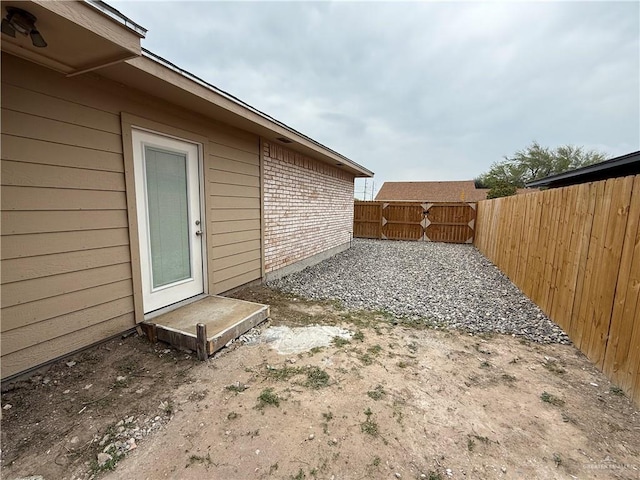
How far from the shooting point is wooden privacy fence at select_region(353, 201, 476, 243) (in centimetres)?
1178

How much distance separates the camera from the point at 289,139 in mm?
4898

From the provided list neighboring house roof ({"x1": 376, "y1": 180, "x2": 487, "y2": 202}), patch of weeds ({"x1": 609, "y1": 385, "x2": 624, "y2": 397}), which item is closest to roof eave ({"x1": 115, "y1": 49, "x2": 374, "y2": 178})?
patch of weeds ({"x1": 609, "y1": 385, "x2": 624, "y2": 397})

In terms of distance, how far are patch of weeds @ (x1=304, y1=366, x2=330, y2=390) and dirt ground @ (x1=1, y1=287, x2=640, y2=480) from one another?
0.01 metres

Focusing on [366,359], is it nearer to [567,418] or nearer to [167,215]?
[567,418]

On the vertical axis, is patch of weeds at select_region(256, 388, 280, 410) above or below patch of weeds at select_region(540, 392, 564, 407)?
above

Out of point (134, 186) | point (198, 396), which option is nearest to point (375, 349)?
point (198, 396)

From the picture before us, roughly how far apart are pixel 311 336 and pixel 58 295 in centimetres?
229

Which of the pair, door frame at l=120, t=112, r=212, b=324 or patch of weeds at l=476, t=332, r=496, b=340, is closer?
door frame at l=120, t=112, r=212, b=324

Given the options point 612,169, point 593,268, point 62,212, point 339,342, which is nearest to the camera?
point 62,212

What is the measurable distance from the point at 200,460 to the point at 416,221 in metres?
12.3

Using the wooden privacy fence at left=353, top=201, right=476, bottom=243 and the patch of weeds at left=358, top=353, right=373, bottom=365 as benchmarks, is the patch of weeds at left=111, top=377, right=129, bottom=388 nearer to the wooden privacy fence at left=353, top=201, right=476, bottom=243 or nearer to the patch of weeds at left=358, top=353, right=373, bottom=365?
the patch of weeds at left=358, top=353, right=373, bottom=365

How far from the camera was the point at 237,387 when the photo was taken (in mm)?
2148

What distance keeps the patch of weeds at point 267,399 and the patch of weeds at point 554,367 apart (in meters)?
2.49

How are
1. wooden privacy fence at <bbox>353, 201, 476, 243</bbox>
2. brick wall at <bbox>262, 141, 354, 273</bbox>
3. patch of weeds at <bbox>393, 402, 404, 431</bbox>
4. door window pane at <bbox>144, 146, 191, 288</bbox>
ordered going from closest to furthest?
patch of weeds at <bbox>393, 402, 404, 431</bbox> < door window pane at <bbox>144, 146, 191, 288</bbox> < brick wall at <bbox>262, 141, 354, 273</bbox> < wooden privacy fence at <bbox>353, 201, 476, 243</bbox>
